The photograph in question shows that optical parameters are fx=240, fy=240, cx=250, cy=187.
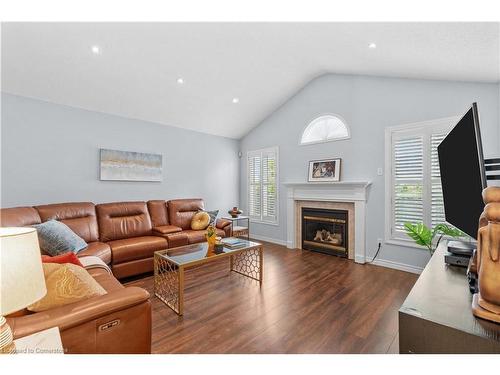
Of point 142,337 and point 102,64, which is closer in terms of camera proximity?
point 142,337

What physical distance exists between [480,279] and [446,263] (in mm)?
868

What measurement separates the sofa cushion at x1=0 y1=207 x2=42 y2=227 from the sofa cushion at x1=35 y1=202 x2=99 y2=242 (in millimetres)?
87

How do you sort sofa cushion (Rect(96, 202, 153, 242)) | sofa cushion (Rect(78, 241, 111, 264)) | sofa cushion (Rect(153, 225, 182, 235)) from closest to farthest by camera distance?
sofa cushion (Rect(78, 241, 111, 264)) → sofa cushion (Rect(96, 202, 153, 242)) → sofa cushion (Rect(153, 225, 182, 235))

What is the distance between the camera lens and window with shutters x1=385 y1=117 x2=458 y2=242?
311cm

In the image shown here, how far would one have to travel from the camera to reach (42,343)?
3.32 feet

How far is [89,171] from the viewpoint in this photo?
3.67 m

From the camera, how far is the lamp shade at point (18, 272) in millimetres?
844

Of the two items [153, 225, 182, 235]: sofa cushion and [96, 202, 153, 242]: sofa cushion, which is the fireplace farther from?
[96, 202, 153, 242]: sofa cushion

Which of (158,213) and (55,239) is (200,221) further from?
(55,239)

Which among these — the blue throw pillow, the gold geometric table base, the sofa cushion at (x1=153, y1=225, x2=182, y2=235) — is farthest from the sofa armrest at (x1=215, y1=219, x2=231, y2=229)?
the gold geometric table base

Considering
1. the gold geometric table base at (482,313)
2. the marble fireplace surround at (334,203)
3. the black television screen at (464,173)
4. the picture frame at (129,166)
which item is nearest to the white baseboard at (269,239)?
the marble fireplace surround at (334,203)

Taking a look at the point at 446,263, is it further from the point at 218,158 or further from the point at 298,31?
the point at 218,158
